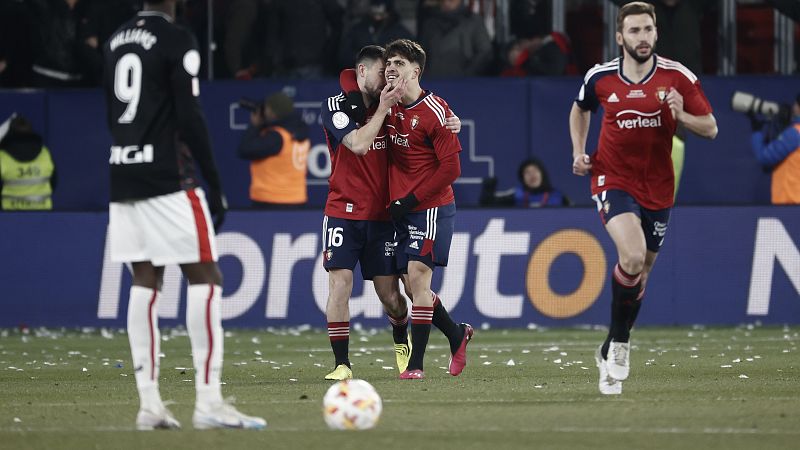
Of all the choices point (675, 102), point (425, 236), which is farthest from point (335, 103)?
point (675, 102)

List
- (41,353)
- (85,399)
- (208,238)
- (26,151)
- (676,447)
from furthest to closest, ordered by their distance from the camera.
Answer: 1. (26,151)
2. (41,353)
3. (85,399)
4. (208,238)
5. (676,447)

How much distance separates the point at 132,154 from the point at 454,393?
2959mm

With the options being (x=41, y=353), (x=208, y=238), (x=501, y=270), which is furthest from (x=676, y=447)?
(x=501, y=270)

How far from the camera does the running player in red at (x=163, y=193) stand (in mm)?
7988

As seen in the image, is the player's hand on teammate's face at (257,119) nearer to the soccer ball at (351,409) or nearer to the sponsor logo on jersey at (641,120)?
the sponsor logo on jersey at (641,120)

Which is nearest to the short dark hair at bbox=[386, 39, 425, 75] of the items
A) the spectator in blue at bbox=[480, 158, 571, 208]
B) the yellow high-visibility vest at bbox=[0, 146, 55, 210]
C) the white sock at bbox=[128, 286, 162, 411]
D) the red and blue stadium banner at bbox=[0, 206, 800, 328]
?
the white sock at bbox=[128, 286, 162, 411]

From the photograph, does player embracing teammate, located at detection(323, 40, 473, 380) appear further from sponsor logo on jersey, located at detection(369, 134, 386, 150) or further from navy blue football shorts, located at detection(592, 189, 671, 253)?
navy blue football shorts, located at detection(592, 189, 671, 253)

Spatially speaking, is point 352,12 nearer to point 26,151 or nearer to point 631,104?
point 26,151

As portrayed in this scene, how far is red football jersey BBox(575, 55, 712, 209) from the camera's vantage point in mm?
10375

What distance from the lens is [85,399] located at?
10055 mm

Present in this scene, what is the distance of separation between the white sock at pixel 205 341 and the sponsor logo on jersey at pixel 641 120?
3.51m

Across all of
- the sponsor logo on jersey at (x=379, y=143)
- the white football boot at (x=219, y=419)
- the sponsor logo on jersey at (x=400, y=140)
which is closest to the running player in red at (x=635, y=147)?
the sponsor logo on jersey at (x=400, y=140)

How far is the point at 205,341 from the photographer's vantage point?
8031 mm

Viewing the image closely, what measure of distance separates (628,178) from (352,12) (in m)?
11.1
